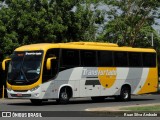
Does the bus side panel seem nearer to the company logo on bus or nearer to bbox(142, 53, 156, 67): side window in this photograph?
bbox(142, 53, 156, 67): side window

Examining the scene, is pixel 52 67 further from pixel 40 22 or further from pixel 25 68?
pixel 40 22

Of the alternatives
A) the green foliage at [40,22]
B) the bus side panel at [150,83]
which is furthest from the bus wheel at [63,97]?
the green foliage at [40,22]

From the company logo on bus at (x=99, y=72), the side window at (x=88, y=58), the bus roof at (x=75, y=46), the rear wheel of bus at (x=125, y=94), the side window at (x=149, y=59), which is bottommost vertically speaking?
the rear wheel of bus at (x=125, y=94)

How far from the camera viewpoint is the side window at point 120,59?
3090 cm

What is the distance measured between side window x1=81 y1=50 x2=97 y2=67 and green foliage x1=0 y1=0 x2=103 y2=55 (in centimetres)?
1120

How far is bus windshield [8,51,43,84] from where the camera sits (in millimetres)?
26688

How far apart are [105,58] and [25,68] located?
541 centimetres

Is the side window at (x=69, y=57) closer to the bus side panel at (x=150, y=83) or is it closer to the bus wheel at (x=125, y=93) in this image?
the bus wheel at (x=125, y=93)

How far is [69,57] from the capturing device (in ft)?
92.2

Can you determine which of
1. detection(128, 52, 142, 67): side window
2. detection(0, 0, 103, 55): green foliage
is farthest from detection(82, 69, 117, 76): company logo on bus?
detection(0, 0, 103, 55): green foliage

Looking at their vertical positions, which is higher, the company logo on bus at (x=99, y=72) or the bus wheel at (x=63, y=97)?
the company logo on bus at (x=99, y=72)

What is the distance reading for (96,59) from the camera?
29.6 m

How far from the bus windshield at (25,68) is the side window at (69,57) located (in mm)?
1379

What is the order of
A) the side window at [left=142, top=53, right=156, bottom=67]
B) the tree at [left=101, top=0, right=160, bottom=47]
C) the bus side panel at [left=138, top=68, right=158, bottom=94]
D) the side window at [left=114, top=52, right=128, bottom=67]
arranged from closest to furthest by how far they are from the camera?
the side window at [left=114, top=52, right=128, bottom=67]
the side window at [left=142, top=53, right=156, bottom=67]
the bus side panel at [left=138, top=68, right=158, bottom=94]
the tree at [left=101, top=0, right=160, bottom=47]
